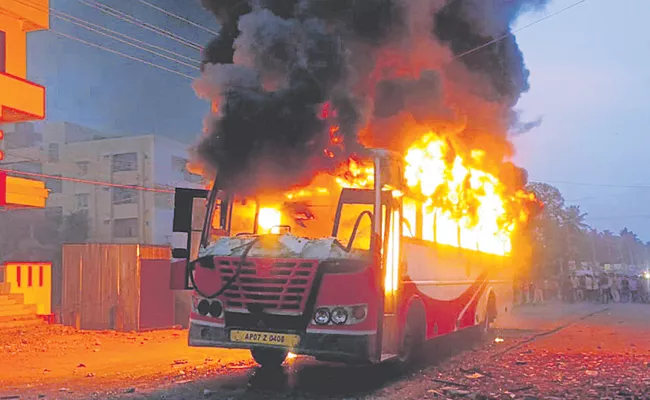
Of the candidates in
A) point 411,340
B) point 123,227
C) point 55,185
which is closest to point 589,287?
point 411,340

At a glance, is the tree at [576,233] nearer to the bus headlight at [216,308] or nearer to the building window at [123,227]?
the building window at [123,227]

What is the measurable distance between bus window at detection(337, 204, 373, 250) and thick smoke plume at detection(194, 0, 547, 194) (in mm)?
845

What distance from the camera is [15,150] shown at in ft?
175

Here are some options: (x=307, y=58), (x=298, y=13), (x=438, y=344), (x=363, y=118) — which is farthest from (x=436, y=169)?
(x=438, y=344)

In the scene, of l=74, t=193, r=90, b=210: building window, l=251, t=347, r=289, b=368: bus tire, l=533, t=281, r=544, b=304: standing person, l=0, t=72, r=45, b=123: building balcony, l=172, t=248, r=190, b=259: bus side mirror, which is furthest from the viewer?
l=74, t=193, r=90, b=210: building window

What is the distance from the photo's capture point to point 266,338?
8.59 metres

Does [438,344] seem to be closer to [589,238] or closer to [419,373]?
[419,373]

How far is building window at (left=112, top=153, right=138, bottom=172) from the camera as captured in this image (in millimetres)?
50500

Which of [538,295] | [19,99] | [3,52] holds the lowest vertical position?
[538,295]

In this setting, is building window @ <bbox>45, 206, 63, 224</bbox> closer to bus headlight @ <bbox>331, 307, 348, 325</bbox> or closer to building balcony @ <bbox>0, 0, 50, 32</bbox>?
building balcony @ <bbox>0, 0, 50, 32</bbox>

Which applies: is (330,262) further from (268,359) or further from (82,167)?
(82,167)

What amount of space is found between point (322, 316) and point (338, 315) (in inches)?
7.9

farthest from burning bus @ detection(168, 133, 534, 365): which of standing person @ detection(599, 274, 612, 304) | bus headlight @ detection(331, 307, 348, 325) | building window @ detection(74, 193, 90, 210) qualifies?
building window @ detection(74, 193, 90, 210)

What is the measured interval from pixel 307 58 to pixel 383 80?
3.41 m
